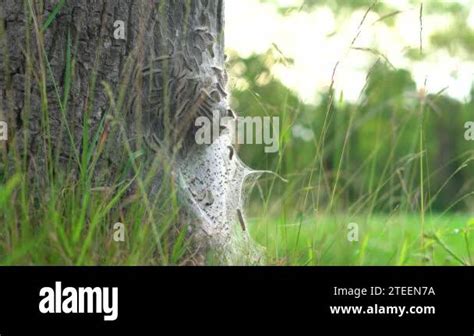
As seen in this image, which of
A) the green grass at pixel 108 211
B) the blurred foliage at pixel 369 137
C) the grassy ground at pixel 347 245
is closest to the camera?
the green grass at pixel 108 211

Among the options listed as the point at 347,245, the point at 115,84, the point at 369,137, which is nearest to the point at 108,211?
the point at 115,84

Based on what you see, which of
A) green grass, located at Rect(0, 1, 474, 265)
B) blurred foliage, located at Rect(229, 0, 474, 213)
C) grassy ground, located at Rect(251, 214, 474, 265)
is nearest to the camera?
green grass, located at Rect(0, 1, 474, 265)

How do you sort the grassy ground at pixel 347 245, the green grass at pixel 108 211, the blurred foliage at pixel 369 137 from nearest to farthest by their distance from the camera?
1. the green grass at pixel 108 211
2. the grassy ground at pixel 347 245
3. the blurred foliage at pixel 369 137

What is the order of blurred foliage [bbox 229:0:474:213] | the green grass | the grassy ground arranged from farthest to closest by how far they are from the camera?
blurred foliage [bbox 229:0:474:213]
the grassy ground
the green grass

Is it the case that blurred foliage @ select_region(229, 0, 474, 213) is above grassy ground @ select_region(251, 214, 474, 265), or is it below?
above

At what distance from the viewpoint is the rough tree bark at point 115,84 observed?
73.5 inches

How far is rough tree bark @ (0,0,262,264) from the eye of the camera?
6.12 feet

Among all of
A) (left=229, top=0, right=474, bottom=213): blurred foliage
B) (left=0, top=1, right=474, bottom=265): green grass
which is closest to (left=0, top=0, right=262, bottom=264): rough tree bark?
(left=0, top=1, right=474, bottom=265): green grass

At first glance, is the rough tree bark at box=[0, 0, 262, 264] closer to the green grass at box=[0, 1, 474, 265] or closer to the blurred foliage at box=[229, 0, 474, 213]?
the green grass at box=[0, 1, 474, 265]

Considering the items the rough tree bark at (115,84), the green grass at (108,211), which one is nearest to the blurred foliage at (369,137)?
the green grass at (108,211)

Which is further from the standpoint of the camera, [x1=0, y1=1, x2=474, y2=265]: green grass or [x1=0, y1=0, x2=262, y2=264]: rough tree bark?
[x1=0, y1=0, x2=262, y2=264]: rough tree bark

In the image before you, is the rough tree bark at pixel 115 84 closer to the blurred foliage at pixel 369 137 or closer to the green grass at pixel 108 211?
the green grass at pixel 108 211
